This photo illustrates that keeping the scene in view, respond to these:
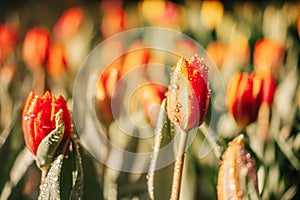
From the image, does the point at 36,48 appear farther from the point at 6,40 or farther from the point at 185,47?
the point at 185,47

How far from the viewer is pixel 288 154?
1.03 meters

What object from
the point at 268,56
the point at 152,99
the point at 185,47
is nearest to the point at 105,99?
the point at 152,99

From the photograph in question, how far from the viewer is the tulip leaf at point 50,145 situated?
830 mm

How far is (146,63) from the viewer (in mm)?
1071

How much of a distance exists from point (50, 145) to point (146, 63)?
284 millimetres

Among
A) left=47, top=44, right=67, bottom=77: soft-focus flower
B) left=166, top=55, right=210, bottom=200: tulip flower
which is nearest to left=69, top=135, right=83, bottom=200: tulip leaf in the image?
left=166, top=55, right=210, bottom=200: tulip flower

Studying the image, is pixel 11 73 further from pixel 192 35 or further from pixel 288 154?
pixel 288 154

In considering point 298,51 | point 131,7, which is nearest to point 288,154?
point 298,51

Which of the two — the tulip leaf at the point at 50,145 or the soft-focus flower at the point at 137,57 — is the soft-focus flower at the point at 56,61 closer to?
the soft-focus flower at the point at 137,57

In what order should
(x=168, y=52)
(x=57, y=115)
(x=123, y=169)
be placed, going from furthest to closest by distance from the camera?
(x=168, y=52), (x=123, y=169), (x=57, y=115)

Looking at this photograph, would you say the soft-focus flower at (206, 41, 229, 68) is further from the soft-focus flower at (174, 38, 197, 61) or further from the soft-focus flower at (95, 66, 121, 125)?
the soft-focus flower at (95, 66, 121, 125)

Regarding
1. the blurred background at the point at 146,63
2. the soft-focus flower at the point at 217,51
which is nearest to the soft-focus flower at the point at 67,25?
the blurred background at the point at 146,63

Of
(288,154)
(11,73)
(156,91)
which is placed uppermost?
(11,73)

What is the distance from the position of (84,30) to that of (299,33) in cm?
36
